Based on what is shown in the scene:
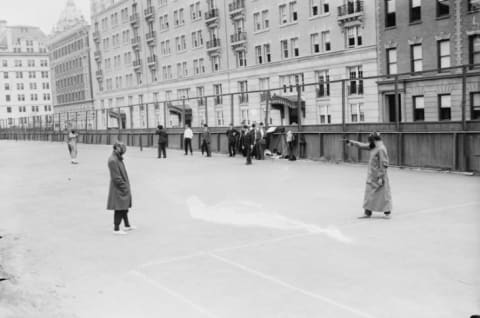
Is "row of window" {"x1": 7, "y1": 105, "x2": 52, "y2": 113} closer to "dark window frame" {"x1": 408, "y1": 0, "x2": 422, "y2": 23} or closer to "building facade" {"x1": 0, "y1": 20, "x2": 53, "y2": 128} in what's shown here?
"building facade" {"x1": 0, "y1": 20, "x2": 53, "y2": 128}

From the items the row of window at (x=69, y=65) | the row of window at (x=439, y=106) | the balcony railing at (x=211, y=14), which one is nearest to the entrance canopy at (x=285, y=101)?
the row of window at (x=439, y=106)

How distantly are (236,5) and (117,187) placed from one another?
51.4 metres

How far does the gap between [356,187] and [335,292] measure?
392 inches

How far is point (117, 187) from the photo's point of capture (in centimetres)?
1157

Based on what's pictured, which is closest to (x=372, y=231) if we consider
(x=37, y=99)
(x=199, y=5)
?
(x=199, y=5)

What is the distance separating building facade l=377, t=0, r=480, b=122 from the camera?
3659 cm

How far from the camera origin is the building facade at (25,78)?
13138cm

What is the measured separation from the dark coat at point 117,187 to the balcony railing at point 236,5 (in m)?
50.3

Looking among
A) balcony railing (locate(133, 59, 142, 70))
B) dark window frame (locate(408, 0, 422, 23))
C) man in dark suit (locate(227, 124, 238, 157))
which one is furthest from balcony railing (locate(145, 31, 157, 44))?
man in dark suit (locate(227, 124, 238, 157))

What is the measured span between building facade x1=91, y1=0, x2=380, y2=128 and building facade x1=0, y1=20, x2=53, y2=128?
44.4 meters

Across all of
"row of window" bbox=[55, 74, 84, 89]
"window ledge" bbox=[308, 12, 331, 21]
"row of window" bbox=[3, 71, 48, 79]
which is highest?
"row of window" bbox=[3, 71, 48, 79]

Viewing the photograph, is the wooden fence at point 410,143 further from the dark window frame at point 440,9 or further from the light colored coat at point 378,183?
the dark window frame at point 440,9

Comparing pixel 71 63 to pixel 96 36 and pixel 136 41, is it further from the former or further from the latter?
pixel 136 41

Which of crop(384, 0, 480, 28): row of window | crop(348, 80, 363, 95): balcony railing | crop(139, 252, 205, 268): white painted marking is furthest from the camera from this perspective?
crop(384, 0, 480, 28): row of window
